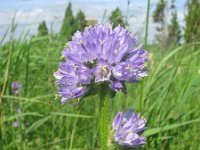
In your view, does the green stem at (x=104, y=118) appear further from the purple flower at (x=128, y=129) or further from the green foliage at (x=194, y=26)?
the green foliage at (x=194, y=26)

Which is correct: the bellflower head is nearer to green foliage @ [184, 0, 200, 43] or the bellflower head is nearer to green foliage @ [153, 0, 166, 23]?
green foliage @ [184, 0, 200, 43]

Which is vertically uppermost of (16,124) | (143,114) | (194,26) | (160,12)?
(160,12)

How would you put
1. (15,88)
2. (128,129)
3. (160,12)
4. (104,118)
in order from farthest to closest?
(160,12)
(15,88)
(128,129)
(104,118)

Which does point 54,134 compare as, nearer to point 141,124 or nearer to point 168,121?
point 168,121

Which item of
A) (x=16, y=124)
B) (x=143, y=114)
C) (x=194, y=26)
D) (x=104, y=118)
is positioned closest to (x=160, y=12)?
(x=194, y=26)

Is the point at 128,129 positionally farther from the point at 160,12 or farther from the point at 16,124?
the point at 160,12

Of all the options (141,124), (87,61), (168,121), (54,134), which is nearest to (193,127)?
(168,121)
